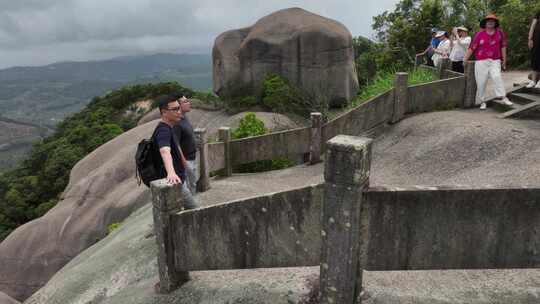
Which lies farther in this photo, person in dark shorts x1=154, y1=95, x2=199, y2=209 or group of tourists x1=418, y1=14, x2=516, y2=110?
group of tourists x1=418, y1=14, x2=516, y2=110

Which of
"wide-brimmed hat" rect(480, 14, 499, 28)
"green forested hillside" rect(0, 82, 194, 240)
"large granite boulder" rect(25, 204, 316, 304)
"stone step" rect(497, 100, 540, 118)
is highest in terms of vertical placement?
"wide-brimmed hat" rect(480, 14, 499, 28)

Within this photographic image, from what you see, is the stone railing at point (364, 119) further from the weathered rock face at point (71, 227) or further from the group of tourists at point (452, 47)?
the weathered rock face at point (71, 227)

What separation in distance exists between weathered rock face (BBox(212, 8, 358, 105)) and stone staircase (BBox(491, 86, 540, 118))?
12784 mm

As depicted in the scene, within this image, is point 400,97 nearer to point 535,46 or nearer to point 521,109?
point 521,109

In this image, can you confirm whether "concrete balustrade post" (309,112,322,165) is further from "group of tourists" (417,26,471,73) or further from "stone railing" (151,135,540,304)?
"stone railing" (151,135,540,304)

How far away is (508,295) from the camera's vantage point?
3785mm

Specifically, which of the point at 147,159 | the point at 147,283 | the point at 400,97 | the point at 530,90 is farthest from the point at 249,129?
the point at 147,159

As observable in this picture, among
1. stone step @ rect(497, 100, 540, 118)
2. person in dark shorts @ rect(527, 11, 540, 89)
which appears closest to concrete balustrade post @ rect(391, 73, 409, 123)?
stone step @ rect(497, 100, 540, 118)

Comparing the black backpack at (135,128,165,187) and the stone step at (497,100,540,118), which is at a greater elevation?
the stone step at (497,100,540,118)

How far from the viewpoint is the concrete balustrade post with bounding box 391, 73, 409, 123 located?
1007cm

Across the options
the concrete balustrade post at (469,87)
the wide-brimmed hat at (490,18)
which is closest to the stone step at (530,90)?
the concrete balustrade post at (469,87)

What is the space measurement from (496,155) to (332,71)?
16.1m

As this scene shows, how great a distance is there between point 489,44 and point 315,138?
4.62 meters

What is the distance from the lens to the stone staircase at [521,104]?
28.4ft
